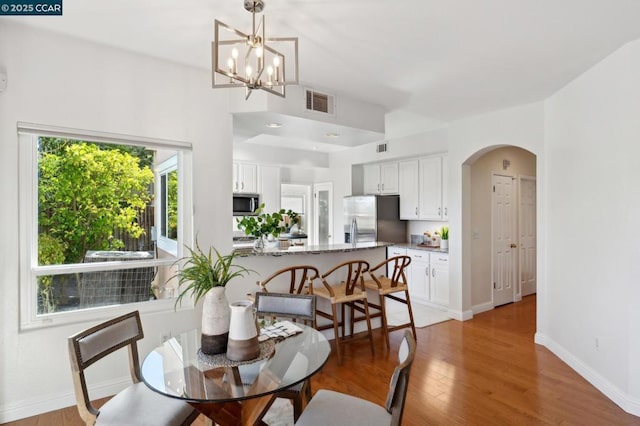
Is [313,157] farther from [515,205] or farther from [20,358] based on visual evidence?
[20,358]

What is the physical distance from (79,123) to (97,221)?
76 cm

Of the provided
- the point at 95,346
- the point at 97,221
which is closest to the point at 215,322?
the point at 95,346

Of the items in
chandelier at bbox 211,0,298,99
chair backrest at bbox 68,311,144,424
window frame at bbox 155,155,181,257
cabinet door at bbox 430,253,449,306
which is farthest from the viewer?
cabinet door at bbox 430,253,449,306

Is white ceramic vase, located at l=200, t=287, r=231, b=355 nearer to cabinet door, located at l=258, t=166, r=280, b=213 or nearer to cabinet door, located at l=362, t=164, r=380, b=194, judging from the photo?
cabinet door, located at l=258, t=166, r=280, b=213

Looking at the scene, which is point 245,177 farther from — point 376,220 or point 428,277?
point 428,277

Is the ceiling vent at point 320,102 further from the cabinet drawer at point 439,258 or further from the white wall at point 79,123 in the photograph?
the cabinet drawer at point 439,258

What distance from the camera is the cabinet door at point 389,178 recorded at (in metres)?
6.21

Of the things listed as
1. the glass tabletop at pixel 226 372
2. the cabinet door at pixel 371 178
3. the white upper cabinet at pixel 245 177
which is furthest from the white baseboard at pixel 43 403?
the cabinet door at pixel 371 178

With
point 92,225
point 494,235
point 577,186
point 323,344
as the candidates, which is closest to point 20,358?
point 92,225

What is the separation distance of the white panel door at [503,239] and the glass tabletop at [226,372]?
4283 millimetres

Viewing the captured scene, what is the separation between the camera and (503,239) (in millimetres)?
5422

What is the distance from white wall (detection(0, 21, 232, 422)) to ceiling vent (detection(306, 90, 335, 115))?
32.2 inches

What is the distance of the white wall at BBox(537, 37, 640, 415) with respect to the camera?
2.62 m

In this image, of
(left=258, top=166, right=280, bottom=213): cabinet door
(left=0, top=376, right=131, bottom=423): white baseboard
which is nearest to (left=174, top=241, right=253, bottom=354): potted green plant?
(left=0, top=376, right=131, bottom=423): white baseboard
